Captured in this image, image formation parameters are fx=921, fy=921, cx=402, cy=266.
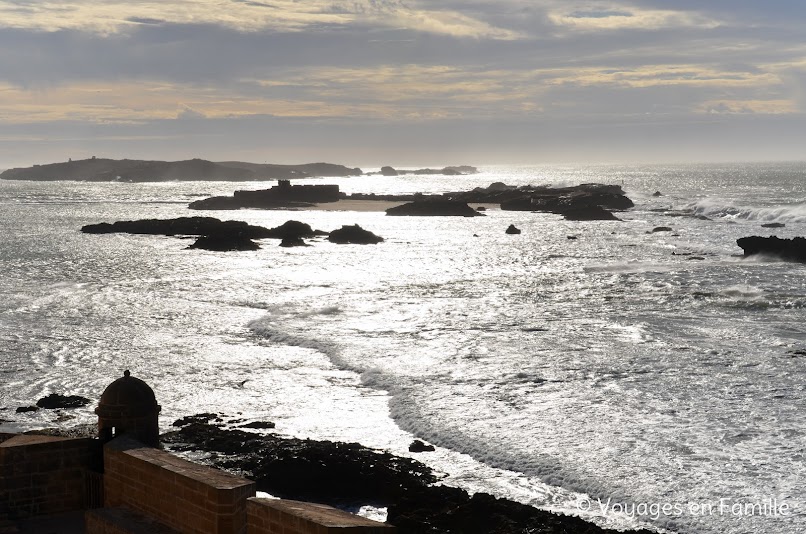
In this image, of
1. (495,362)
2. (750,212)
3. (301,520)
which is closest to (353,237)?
(495,362)

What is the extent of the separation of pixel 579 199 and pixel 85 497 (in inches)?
4080

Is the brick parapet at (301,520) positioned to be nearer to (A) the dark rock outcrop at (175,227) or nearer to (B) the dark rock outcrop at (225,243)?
(B) the dark rock outcrop at (225,243)

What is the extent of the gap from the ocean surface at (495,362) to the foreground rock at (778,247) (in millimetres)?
901

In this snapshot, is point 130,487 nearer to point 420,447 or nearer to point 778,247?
point 420,447

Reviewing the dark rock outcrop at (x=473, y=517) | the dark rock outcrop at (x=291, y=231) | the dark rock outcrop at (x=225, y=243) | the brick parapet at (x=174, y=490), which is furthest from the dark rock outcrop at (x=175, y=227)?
the brick parapet at (x=174, y=490)

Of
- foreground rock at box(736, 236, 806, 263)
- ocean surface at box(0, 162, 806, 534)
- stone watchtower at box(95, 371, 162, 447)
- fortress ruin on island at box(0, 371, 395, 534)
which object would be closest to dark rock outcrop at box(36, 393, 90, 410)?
ocean surface at box(0, 162, 806, 534)

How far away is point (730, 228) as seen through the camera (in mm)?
82375

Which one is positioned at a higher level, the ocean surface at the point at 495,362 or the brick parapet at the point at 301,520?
the brick parapet at the point at 301,520

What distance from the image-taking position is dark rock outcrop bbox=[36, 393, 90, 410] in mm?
20828

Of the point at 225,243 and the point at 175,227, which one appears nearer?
the point at 225,243

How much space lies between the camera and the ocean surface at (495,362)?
52.3ft

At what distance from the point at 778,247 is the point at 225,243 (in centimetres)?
3613

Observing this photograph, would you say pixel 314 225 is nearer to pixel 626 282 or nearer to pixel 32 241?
pixel 32 241

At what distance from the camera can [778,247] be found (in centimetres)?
5372
